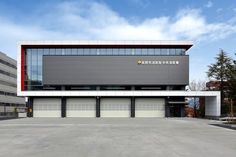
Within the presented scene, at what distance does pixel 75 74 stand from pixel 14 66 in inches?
2067

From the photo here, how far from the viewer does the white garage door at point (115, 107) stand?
57656 mm

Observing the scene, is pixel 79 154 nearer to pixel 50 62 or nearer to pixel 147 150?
pixel 147 150

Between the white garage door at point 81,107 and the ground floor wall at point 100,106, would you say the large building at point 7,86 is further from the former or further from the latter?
the white garage door at point 81,107

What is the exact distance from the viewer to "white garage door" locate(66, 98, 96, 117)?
57.5m

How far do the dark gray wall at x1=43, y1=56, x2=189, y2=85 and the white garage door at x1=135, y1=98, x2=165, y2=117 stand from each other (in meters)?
3.15

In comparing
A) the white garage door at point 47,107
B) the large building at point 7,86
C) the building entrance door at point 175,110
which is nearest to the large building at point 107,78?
the white garage door at point 47,107

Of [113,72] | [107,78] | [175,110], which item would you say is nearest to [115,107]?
[107,78]

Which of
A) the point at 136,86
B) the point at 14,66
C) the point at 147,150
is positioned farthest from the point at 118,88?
the point at 14,66

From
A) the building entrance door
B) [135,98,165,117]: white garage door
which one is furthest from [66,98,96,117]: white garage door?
the building entrance door

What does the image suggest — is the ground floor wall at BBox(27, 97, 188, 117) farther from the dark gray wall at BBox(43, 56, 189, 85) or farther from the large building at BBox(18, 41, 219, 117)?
the dark gray wall at BBox(43, 56, 189, 85)

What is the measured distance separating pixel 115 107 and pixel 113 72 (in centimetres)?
619

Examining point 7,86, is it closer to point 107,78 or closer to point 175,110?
point 107,78

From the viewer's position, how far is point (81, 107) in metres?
57.6

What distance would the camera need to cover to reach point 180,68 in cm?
5734
